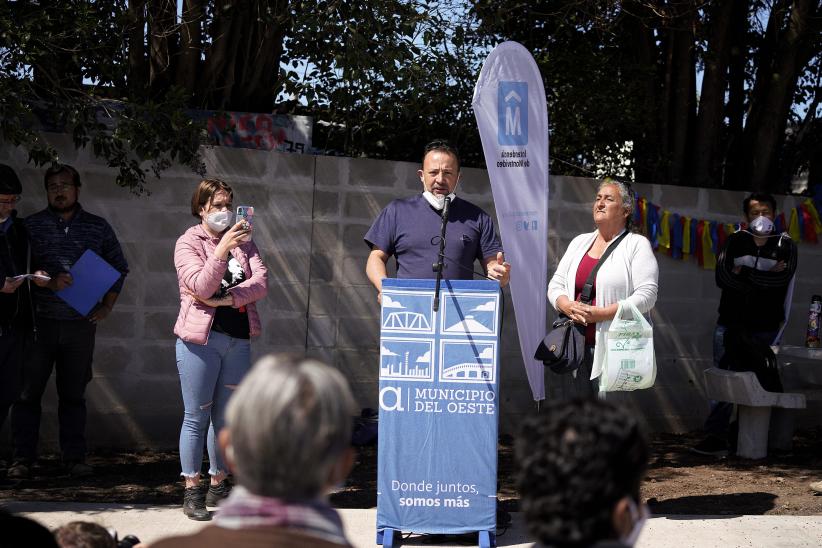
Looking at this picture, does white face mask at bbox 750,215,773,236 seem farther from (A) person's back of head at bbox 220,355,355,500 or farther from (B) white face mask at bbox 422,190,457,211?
(A) person's back of head at bbox 220,355,355,500

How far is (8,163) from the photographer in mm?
6812

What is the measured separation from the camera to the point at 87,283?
243 inches

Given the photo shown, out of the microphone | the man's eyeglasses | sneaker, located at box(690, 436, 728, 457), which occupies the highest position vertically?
the man's eyeglasses

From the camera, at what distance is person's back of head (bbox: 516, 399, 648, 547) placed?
1895 mm

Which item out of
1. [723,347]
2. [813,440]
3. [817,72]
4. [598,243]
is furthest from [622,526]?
[817,72]

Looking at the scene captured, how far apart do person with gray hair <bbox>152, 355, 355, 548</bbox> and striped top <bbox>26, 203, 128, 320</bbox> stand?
15.1ft

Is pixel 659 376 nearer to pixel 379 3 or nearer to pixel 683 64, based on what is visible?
pixel 683 64

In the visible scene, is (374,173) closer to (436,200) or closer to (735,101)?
(436,200)

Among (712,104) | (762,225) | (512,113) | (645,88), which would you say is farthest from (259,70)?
(712,104)

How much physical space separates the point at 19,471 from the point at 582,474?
5.04m

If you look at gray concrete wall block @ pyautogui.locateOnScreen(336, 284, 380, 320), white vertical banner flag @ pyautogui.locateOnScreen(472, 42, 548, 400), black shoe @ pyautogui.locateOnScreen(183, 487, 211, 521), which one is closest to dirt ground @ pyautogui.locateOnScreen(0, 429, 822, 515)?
black shoe @ pyautogui.locateOnScreen(183, 487, 211, 521)

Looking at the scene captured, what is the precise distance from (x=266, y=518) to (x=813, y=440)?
23.4 feet

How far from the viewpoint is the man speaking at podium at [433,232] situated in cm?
518

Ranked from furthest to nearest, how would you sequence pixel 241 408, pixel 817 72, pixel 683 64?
pixel 817 72
pixel 683 64
pixel 241 408
